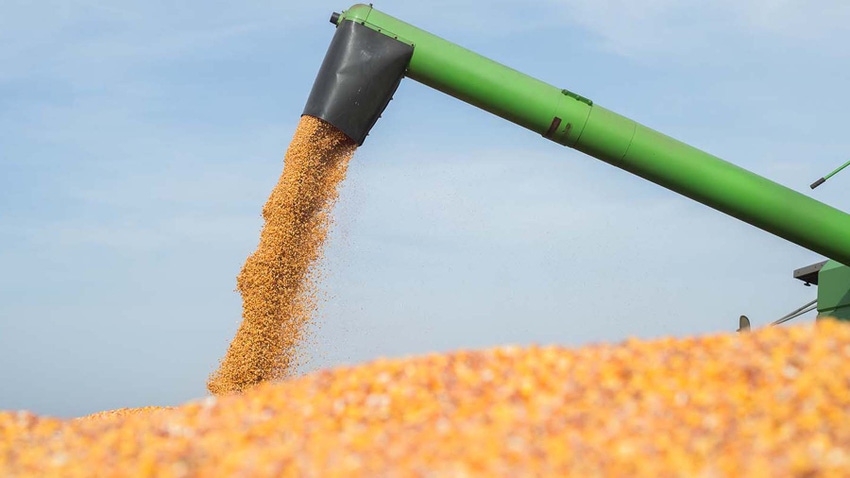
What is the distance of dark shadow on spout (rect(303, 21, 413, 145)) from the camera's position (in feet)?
17.6

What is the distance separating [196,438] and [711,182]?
13.1 feet

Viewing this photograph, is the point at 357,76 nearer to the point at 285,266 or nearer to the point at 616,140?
the point at 285,266

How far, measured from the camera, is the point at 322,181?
564 cm

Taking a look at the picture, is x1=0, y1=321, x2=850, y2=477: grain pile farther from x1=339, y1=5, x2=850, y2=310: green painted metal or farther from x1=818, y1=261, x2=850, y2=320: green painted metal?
x1=818, y1=261, x2=850, y2=320: green painted metal

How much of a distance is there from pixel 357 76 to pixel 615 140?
1664 millimetres

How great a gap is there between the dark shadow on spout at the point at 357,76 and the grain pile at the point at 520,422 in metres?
2.47

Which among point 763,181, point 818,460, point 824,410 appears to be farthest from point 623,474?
point 763,181

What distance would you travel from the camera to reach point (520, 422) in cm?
261

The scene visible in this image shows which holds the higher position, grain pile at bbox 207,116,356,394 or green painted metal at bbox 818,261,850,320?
green painted metal at bbox 818,261,850,320

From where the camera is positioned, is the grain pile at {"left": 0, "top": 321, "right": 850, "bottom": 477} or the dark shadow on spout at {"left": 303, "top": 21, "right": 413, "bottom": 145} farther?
the dark shadow on spout at {"left": 303, "top": 21, "right": 413, "bottom": 145}

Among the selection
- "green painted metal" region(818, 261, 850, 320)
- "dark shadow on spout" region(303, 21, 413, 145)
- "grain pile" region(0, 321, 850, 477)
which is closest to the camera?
"grain pile" region(0, 321, 850, 477)

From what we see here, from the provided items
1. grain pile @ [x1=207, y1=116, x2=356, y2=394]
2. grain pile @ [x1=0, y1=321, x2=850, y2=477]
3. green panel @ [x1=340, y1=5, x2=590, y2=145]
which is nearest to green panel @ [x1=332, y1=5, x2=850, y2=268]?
green panel @ [x1=340, y1=5, x2=590, y2=145]

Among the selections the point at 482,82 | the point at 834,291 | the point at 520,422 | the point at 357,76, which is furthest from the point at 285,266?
the point at 834,291

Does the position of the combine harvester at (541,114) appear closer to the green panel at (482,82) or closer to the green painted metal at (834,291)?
the green panel at (482,82)
